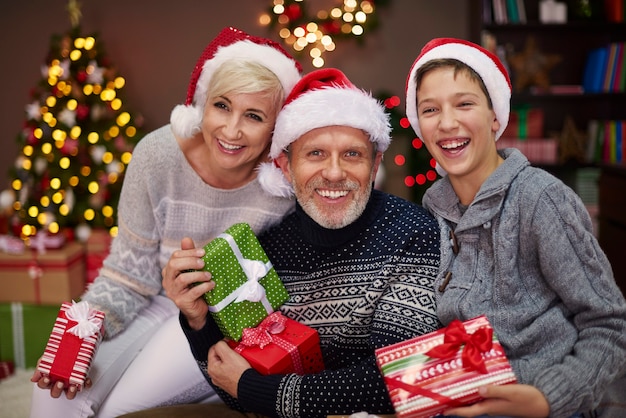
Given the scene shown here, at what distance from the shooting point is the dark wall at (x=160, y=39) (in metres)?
5.05

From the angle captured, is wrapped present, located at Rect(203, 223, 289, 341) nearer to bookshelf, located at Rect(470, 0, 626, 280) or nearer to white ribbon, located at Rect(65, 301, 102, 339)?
white ribbon, located at Rect(65, 301, 102, 339)

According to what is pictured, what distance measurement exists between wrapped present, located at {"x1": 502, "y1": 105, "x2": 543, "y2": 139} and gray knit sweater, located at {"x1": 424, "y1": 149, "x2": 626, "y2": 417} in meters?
3.61

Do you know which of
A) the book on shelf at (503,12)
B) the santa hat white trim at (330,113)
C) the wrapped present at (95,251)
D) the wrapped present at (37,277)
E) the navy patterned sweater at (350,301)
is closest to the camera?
the navy patterned sweater at (350,301)

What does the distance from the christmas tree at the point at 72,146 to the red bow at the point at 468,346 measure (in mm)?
3199

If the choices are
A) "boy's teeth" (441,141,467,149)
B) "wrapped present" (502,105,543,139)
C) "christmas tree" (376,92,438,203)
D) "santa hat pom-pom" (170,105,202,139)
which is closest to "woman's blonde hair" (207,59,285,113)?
"santa hat pom-pom" (170,105,202,139)

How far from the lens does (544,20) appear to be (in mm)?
4824

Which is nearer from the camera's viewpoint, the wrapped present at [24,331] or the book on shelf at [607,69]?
the wrapped present at [24,331]

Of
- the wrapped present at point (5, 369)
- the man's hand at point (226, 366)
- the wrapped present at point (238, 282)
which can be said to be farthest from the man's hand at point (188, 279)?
the wrapped present at point (5, 369)

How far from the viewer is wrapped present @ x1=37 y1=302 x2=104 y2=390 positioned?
1.67m

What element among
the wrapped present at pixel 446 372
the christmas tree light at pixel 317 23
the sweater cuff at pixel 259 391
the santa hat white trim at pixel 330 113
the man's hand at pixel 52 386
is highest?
the christmas tree light at pixel 317 23

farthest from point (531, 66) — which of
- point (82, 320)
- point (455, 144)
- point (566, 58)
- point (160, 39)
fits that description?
point (82, 320)

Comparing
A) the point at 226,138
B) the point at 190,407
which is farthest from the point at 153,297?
the point at 226,138

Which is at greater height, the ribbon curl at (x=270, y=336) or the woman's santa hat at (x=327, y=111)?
the woman's santa hat at (x=327, y=111)

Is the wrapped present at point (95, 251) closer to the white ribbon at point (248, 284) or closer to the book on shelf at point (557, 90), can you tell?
the white ribbon at point (248, 284)
